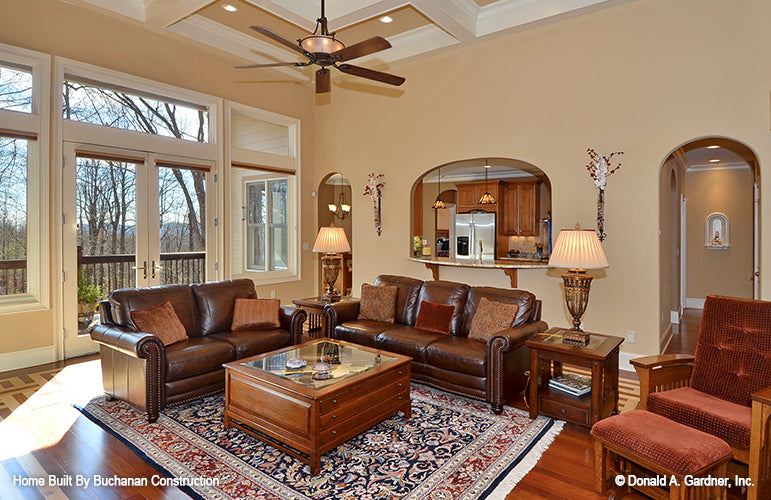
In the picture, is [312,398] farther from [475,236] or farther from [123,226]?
[475,236]

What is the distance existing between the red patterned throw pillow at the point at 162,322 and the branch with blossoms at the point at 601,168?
15.0 feet

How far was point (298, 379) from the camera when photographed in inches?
113

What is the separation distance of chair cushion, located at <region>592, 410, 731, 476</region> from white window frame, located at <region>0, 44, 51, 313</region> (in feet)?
17.8

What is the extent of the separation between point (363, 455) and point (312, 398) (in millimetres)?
580

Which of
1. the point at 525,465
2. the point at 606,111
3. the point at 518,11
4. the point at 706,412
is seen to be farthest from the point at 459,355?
the point at 518,11

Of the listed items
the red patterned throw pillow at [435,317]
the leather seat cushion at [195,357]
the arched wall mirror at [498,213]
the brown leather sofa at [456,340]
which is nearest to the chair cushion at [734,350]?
the brown leather sofa at [456,340]

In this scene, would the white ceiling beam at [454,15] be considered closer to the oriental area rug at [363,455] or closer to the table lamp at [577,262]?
the table lamp at [577,262]

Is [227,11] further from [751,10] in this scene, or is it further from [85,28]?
[751,10]

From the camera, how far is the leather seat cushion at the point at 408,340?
3.96 meters

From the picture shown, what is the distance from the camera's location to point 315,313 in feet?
17.2

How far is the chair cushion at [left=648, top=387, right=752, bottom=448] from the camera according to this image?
2320 millimetres

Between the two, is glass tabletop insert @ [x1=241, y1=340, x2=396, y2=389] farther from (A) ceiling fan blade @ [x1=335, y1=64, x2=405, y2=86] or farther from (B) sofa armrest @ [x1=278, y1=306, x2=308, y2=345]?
(A) ceiling fan blade @ [x1=335, y1=64, x2=405, y2=86]

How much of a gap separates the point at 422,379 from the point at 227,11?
494 cm

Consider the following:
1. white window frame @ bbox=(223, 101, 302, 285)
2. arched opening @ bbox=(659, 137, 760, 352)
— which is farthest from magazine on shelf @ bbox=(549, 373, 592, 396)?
arched opening @ bbox=(659, 137, 760, 352)
